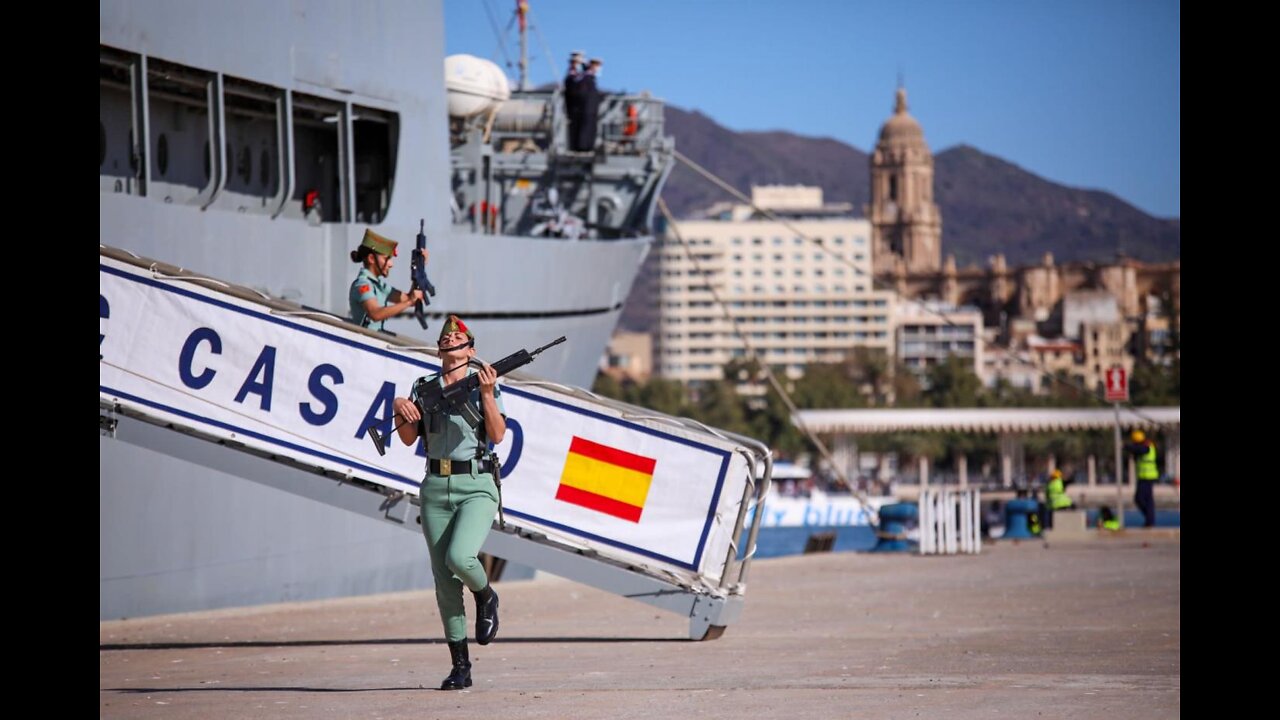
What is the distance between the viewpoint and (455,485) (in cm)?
799

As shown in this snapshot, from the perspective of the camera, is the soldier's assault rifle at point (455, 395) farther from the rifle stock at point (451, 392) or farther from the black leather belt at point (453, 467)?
the black leather belt at point (453, 467)

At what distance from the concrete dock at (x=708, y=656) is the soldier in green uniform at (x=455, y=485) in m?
0.37

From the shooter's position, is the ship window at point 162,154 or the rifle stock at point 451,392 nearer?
the rifle stock at point 451,392

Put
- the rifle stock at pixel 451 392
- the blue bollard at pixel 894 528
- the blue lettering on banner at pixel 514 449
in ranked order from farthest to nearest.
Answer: the blue bollard at pixel 894 528, the blue lettering on banner at pixel 514 449, the rifle stock at pixel 451 392

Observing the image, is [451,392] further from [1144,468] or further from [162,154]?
[1144,468]

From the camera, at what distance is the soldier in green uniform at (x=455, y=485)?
26.1ft

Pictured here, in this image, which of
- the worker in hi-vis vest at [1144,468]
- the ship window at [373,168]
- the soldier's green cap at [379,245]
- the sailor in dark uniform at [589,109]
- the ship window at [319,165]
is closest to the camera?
the soldier's green cap at [379,245]

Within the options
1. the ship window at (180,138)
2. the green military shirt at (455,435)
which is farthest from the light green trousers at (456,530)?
the ship window at (180,138)

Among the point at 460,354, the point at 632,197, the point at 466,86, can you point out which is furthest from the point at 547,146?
the point at 460,354

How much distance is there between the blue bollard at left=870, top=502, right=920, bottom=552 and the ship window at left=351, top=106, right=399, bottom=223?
23.7ft
